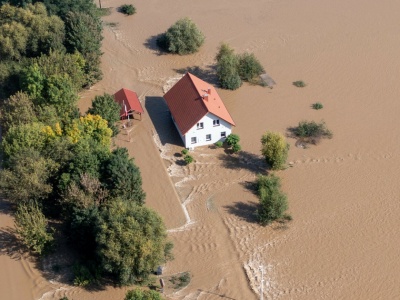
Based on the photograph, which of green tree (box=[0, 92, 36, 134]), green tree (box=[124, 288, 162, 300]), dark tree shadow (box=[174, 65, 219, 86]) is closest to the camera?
green tree (box=[124, 288, 162, 300])

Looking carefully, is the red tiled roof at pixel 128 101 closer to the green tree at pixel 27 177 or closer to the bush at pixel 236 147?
the bush at pixel 236 147

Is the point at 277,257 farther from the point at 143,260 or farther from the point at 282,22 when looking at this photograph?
the point at 282,22

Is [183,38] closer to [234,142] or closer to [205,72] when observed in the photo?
[205,72]

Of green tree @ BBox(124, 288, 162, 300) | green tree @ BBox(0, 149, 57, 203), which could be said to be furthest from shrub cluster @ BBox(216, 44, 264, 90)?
green tree @ BBox(124, 288, 162, 300)

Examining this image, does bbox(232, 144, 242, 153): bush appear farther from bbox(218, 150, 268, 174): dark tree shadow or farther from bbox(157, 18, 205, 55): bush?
bbox(157, 18, 205, 55): bush

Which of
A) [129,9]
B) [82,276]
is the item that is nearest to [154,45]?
[129,9]

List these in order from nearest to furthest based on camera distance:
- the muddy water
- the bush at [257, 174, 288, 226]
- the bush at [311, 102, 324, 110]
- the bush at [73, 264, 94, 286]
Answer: the bush at [73, 264, 94, 286] < the muddy water < the bush at [257, 174, 288, 226] < the bush at [311, 102, 324, 110]

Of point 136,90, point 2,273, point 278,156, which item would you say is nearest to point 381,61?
point 278,156
